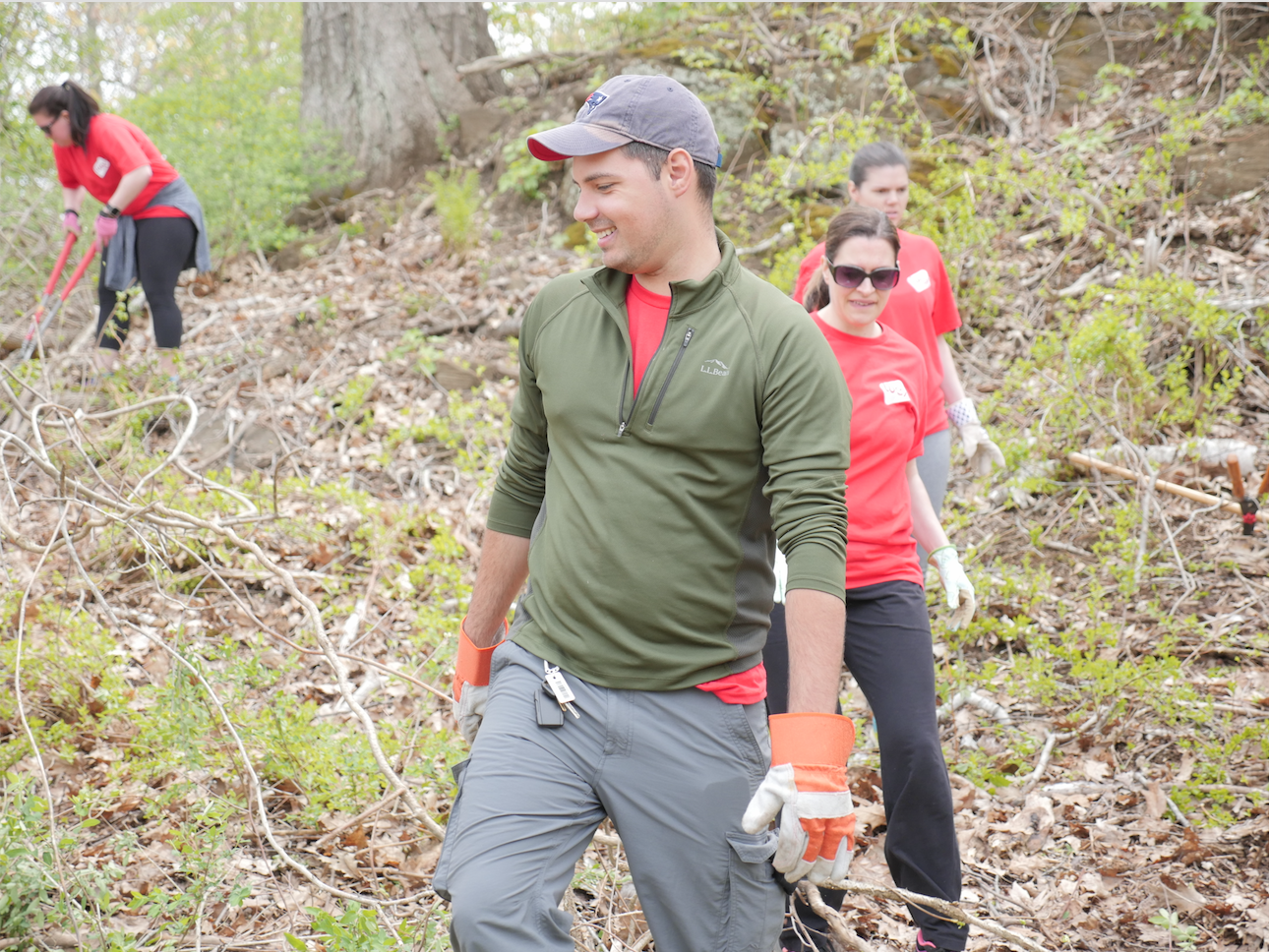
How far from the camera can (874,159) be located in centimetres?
452

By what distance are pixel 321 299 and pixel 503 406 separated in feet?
7.69

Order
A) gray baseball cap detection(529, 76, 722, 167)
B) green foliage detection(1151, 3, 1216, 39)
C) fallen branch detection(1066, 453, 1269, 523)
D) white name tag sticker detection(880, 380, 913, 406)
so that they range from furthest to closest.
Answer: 1. green foliage detection(1151, 3, 1216, 39)
2. fallen branch detection(1066, 453, 1269, 523)
3. white name tag sticker detection(880, 380, 913, 406)
4. gray baseball cap detection(529, 76, 722, 167)

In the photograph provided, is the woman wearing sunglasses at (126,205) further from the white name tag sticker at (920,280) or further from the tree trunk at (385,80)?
the white name tag sticker at (920,280)

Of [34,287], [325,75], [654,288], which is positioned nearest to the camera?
[654,288]

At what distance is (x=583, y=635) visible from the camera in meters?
2.31

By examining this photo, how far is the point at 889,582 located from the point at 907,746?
0.50 m

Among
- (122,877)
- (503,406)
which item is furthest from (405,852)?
(503,406)

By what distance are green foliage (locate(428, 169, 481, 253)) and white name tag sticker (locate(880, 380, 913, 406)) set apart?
665 cm

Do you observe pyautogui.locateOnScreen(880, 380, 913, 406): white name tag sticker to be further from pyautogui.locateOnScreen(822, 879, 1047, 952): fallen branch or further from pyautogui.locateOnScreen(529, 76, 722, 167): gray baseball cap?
pyautogui.locateOnScreen(822, 879, 1047, 952): fallen branch

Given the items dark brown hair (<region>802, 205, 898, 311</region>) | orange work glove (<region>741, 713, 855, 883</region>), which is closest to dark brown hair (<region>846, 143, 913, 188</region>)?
dark brown hair (<region>802, 205, 898, 311</region>)

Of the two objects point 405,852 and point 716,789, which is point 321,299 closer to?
point 405,852

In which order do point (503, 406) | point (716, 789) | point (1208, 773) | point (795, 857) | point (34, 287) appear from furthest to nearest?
point (34, 287) < point (503, 406) < point (1208, 773) < point (716, 789) < point (795, 857)

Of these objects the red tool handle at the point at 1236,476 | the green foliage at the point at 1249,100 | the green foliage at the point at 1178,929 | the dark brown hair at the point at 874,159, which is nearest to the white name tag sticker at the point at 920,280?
the dark brown hair at the point at 874,159

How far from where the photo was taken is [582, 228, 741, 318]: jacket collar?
91.6 inches
